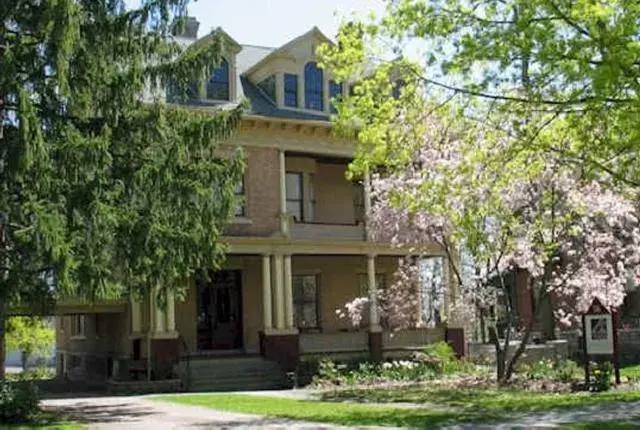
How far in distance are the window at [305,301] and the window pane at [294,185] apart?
10.0ft

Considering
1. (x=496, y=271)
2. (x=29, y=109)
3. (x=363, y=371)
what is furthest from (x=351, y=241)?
(x=29, y=109)

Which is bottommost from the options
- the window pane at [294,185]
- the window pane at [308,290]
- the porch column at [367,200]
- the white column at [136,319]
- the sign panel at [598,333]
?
the sign panel at [598,333]

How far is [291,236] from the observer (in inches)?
1176

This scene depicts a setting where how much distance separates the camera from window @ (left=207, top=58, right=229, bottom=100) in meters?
29.1

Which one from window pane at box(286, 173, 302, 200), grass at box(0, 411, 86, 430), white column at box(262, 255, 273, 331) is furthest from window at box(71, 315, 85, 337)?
grass at box(0, 411, 86, 430)

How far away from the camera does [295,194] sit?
31953 mm

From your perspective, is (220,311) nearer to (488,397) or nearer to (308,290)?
(308,290)

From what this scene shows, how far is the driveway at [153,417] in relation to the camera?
14867 millimetres

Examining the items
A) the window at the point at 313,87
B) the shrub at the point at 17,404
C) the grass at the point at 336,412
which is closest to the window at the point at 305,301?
the window at the point at 313,87

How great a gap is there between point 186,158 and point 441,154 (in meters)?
7.16

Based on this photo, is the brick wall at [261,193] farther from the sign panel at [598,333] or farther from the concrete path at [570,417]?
the concrete path at [570,417]

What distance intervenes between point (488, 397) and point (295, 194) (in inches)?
551

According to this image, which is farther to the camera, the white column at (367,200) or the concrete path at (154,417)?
the white column at (367,200)

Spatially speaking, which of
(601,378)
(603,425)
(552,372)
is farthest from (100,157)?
(552,372)
